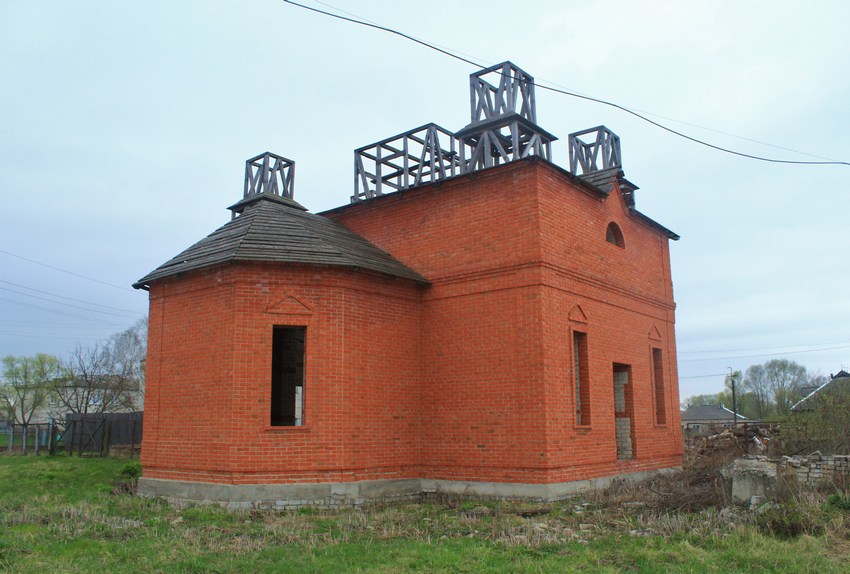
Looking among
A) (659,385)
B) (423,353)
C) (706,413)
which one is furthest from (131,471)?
(706,413)

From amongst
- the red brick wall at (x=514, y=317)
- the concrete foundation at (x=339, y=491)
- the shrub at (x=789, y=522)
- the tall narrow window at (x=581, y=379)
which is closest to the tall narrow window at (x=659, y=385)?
the red brick wall at (x=514, y=317)

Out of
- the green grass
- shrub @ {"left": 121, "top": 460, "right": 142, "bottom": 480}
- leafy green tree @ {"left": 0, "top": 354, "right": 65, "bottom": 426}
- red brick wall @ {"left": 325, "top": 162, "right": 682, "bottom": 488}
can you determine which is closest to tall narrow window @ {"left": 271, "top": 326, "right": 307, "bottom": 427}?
red brick wall @ {"left": 325, "top": 162, "right": 682, "bottom": 488}

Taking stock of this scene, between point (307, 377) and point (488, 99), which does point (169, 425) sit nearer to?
point (307, 377)

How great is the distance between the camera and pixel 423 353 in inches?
543

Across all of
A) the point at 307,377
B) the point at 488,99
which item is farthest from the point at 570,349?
the point at 488,99

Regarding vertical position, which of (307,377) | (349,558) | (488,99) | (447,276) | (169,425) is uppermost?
(488,99)

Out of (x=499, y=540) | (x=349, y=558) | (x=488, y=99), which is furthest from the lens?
(x=488, y=99)

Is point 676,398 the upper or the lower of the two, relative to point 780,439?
upper

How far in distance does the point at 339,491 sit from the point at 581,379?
5.21m

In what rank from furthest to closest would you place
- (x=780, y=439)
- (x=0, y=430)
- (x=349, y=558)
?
(x=0, y=430) < (x=780, y=439) < (x=349, y=558)

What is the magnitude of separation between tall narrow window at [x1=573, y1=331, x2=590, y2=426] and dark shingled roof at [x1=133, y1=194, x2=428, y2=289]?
3364 mm

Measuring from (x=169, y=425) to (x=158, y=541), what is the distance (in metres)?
4.58

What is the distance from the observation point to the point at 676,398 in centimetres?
1698

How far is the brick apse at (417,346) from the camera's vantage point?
11820 mm
